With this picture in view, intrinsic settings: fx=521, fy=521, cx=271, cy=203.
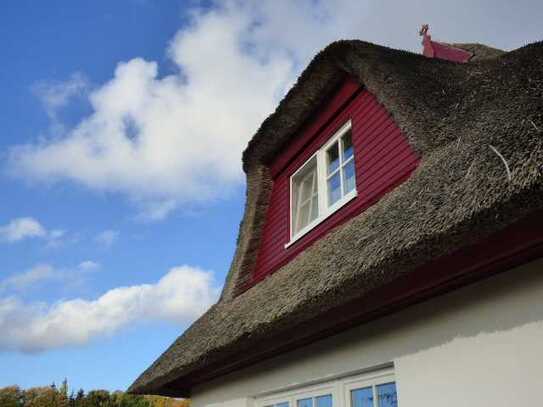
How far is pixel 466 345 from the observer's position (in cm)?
306

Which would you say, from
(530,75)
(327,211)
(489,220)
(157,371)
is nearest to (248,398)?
(157,371)

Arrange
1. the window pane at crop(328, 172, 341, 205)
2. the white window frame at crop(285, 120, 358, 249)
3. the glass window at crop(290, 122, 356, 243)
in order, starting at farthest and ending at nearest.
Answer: the window pane at crop(328, 172, 341, 205)
the glass window at crop(290, 122, 356, 243)
the white window frame at crop(285, 120, 358, 249)

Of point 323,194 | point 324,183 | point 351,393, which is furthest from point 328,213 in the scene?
point 351,393

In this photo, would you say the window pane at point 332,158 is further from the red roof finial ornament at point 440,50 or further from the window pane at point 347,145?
the red roof finial ornament at point 440,50

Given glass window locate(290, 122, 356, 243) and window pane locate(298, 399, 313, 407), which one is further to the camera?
glass window locate(290, 122, 356, 243)

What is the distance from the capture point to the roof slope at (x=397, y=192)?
8.95ft

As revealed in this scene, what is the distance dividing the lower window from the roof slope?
48 centimetres

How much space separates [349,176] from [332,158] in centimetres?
63

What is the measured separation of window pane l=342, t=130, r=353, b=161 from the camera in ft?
19.3

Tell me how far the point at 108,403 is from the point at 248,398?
17183mm

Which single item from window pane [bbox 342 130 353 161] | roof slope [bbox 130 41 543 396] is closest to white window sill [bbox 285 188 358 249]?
roof slope [bbox 130 41 543 396]

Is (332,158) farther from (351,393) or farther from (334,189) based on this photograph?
(351,393)

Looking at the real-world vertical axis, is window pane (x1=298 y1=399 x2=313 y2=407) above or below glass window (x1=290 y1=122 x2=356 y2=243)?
below

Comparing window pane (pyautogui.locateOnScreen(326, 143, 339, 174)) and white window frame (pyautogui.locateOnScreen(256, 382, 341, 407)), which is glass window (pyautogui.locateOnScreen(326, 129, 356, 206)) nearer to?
window pane (pyautogui.locateOnScreen(326, 143, 339, 174))
